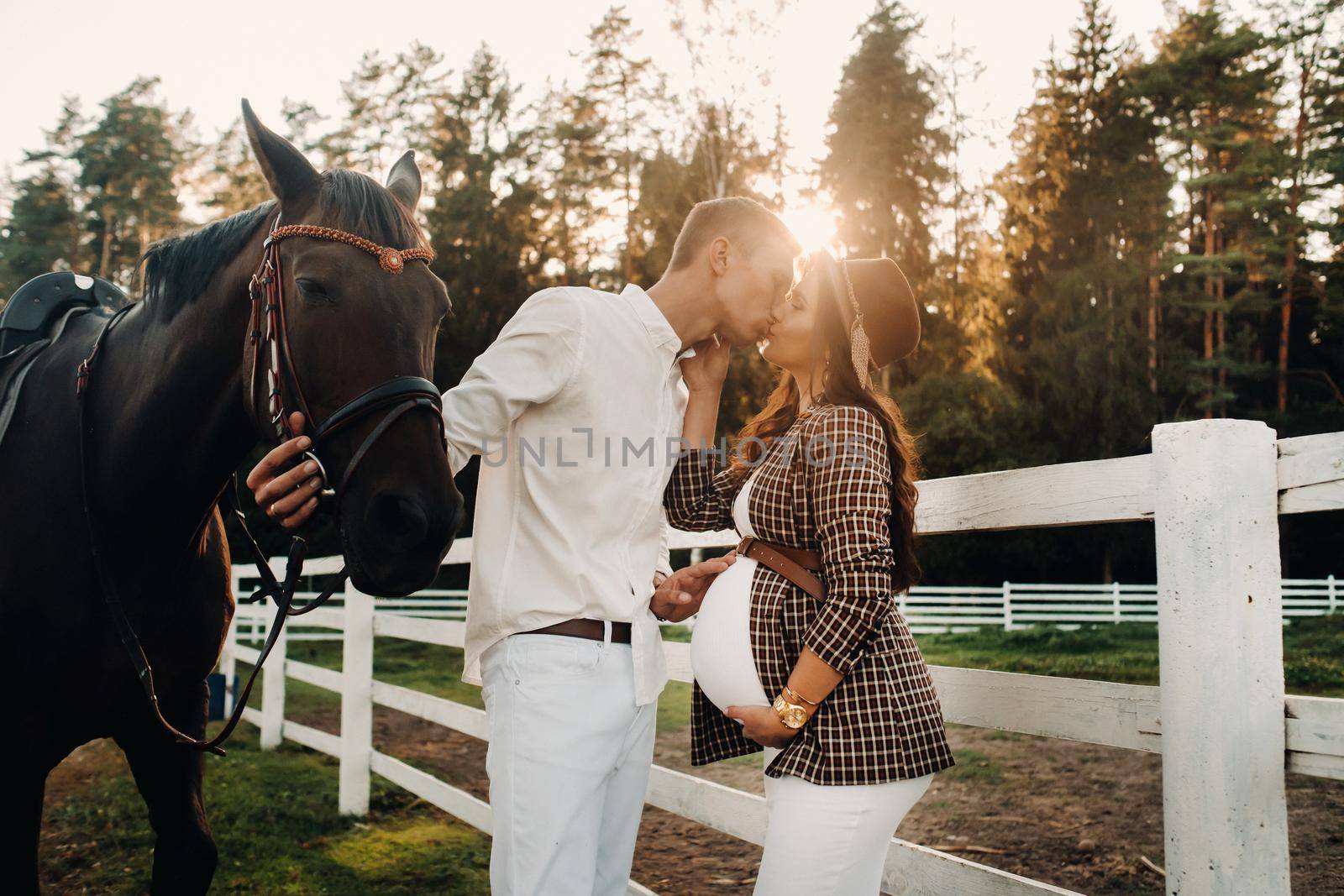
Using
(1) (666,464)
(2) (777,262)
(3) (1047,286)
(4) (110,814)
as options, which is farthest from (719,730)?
(3) (1047,286)

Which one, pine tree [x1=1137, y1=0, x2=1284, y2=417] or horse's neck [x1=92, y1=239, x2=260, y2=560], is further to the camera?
pine tree [x1=1137, y1=0, x2=1284, y2=417]

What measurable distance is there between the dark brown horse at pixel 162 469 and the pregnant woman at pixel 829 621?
807mm

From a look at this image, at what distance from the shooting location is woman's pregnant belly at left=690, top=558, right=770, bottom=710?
Result: 1.78 m

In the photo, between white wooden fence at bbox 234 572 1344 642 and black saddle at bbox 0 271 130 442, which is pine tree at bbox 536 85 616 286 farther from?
black saddle at bbox 0 271 130 442

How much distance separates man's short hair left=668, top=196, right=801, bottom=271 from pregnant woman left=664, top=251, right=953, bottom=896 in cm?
25

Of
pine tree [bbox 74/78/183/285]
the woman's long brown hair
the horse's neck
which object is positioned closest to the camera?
the woman's long brown hair

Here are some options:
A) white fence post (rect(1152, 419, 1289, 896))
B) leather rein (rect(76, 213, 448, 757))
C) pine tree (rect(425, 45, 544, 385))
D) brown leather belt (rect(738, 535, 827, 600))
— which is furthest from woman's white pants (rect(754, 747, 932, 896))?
pine tree (rect(425, 45, 544, 385))

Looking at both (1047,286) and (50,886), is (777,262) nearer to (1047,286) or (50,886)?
(50,886)

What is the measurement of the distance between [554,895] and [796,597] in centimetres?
74

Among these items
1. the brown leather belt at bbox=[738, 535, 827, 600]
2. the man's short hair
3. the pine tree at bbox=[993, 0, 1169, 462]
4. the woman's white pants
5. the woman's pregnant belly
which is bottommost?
the woman's white pants

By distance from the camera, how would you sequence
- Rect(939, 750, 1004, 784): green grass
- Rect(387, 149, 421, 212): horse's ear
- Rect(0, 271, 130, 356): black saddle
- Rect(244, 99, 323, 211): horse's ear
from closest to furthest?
Rect(244, 99, 323, 211): horse's ear
Rect(387, 149, 421, 212): horse's ear
Rect(0, 271, 130, 356): black saddle
Rect(939, 750, 1004, 784): green grass

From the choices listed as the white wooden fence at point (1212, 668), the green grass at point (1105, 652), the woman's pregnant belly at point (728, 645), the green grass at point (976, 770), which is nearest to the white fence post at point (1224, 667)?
the white wooden fence at point (1212, 668)

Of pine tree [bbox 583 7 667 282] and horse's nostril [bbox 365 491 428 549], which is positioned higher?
pine tree [bbox 583 7 667 282]

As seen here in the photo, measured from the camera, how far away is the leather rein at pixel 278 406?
1768 mm
